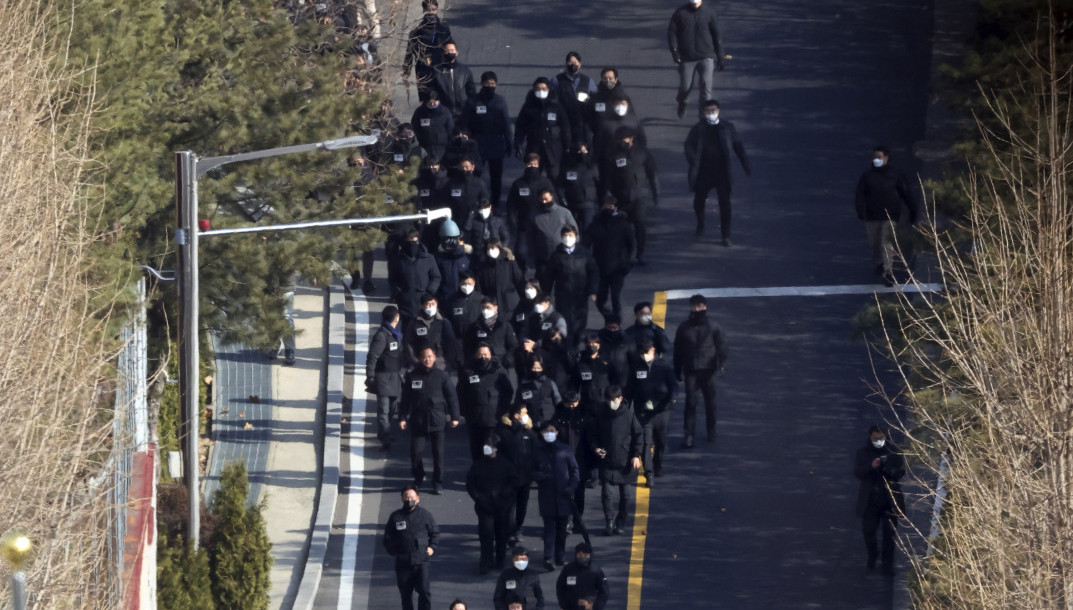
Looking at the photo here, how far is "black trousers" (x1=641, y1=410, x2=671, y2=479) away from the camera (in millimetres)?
21188

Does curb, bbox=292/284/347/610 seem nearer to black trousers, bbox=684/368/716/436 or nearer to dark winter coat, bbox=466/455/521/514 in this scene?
dark winter coat, bbox=466/455/521/514

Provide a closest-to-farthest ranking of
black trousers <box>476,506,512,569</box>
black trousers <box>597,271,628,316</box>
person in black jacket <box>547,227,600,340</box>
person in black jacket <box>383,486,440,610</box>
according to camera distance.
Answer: person in black jacket <box>383,486,440,610</box> < black trousers <box>476,506,512,569</box> < person in black jacket <box>547,227,600,340</box> < black trousers <box>597,271,628,316</box>

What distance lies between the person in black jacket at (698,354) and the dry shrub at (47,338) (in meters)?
6.11

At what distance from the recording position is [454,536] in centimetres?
2152

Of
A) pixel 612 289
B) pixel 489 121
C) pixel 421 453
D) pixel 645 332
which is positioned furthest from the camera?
pixel 489 121

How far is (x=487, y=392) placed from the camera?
71.0ft

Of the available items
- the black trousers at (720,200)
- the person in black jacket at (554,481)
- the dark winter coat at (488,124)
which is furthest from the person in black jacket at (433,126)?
the person in black jacket at (554,481)

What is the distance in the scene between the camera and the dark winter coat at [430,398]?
2164cm

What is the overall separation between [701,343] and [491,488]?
10.3 ft

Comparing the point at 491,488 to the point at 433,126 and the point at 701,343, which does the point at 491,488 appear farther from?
the point at 433,126

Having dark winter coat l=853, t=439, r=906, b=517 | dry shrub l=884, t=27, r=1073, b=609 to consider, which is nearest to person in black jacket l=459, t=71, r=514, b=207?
dark winter coat l=853, t=439, r=906, b=517

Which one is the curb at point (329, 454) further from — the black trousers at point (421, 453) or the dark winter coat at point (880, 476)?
the dark winter coat at point (880, 476)

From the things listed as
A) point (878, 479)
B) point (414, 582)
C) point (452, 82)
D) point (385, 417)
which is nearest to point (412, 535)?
point (414, 582)

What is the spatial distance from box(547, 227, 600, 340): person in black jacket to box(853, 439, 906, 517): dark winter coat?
463 cm
